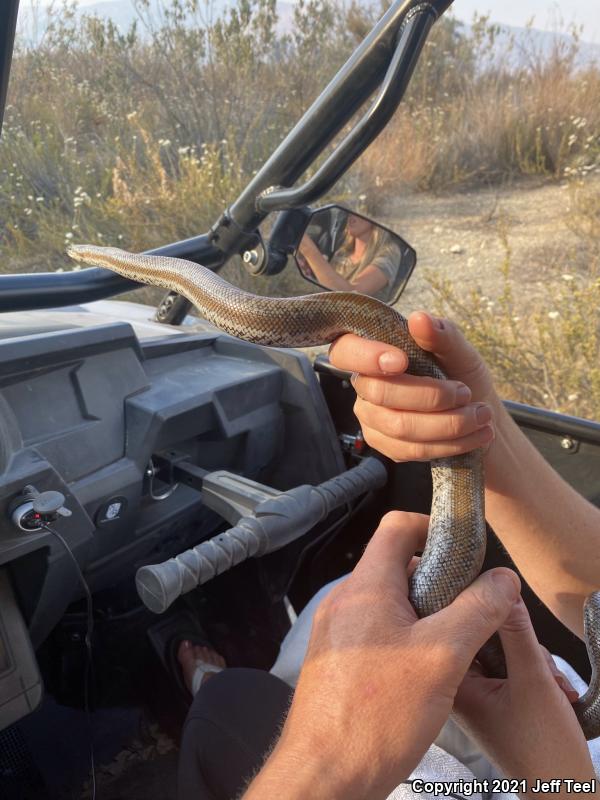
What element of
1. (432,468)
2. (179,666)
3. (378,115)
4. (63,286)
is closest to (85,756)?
(179,666)

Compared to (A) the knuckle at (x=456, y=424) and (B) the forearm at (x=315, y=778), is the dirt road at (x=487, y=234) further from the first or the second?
(B) the forearm at (x=315, y=778)

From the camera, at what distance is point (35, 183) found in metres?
8.70

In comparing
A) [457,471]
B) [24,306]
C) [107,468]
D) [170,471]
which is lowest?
[170,471]

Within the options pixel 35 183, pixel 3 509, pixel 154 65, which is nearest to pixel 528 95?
pixel 154 65

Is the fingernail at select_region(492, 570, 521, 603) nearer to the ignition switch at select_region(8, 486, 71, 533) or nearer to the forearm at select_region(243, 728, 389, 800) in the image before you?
the forearm at select_region(243, 728, 389, 800)

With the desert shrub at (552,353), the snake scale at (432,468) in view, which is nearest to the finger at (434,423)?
the snake scale at (432,468)

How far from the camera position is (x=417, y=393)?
1420 mm

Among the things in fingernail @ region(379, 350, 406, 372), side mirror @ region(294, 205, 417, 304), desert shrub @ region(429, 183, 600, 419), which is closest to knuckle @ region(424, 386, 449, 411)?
fingernail @ region(379, 350, 406, 372)

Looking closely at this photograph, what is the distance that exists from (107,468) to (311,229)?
134 cm

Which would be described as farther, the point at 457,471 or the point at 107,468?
the point at 107,468

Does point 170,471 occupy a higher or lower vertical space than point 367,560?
lower

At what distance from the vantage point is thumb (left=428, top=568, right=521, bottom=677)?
1.16 m

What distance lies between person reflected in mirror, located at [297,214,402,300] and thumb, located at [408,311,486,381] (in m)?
1.25

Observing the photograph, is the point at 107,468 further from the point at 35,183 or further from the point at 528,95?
the point at 528,95
